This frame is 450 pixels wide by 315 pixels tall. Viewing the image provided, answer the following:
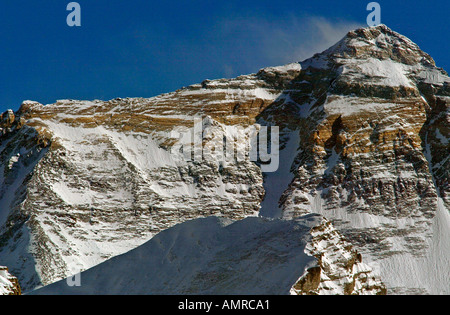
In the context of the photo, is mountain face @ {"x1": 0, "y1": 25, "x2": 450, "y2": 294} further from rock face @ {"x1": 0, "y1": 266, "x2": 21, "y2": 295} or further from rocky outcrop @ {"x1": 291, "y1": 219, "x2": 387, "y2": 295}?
rocky outcrop @ {"x1": 291, "y1": 219, "x2": 387, "y2": 295}

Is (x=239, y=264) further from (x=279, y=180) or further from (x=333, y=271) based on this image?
(x=279, y=180)

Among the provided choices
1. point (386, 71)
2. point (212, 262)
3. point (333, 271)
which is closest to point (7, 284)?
point (212, 262)

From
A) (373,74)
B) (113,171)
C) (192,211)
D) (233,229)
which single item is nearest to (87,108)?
(113,171)

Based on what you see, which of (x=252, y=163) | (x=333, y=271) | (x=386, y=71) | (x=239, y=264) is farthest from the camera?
(x=386, y=71)

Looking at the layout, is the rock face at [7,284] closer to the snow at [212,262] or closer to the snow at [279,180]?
the snow at [212,262]

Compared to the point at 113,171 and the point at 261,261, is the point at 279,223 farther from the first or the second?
the point at 113,171

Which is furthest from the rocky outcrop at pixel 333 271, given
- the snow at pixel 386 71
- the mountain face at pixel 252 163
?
the snow at pixel 386 71
